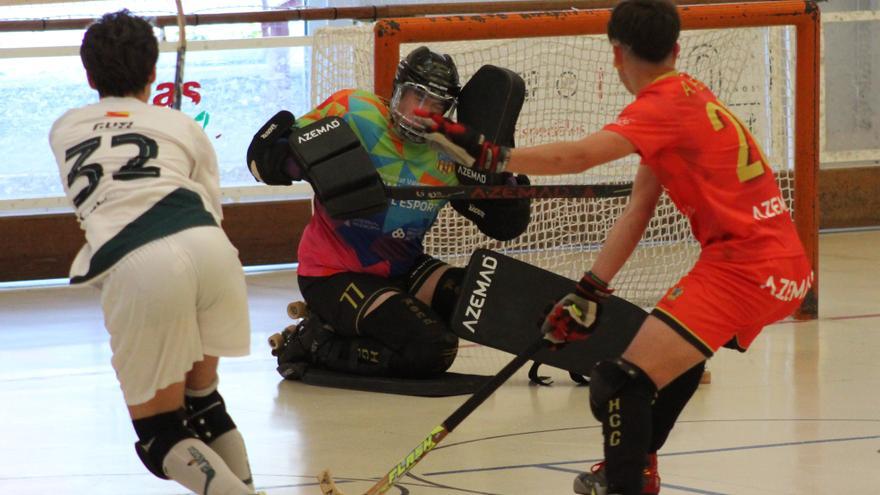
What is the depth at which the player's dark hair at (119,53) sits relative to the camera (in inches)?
93.4

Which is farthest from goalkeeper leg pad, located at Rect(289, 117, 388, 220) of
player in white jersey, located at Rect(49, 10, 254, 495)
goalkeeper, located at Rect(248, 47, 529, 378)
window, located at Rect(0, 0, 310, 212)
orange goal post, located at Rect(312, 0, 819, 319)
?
window, located at Rect(0, 0, 310, 212)

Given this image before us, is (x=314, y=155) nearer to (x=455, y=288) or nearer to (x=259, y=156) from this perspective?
(x=259, y=156)

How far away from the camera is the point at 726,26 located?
4.80 metres

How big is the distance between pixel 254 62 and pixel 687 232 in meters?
2.43

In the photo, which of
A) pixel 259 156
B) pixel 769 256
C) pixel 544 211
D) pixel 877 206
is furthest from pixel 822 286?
pixel 769 256

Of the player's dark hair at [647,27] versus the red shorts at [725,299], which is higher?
the player's dark hair at [647,27]

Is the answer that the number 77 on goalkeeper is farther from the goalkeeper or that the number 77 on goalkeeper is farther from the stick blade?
the goalkeeper

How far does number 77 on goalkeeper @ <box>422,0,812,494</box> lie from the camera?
2.45 metres

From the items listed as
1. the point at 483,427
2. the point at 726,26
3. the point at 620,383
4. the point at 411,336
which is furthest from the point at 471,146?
the point at 726,26

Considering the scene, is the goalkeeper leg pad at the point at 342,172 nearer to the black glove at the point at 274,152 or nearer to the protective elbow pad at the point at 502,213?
the black glove at the point at 274,152

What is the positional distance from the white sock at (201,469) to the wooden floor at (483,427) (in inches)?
20.6

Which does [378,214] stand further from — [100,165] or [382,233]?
[100,165]

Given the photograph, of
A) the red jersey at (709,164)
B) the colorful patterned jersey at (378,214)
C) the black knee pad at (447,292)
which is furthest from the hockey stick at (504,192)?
the red jersey at (709,164)

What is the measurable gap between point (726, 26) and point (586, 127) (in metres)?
0.92
